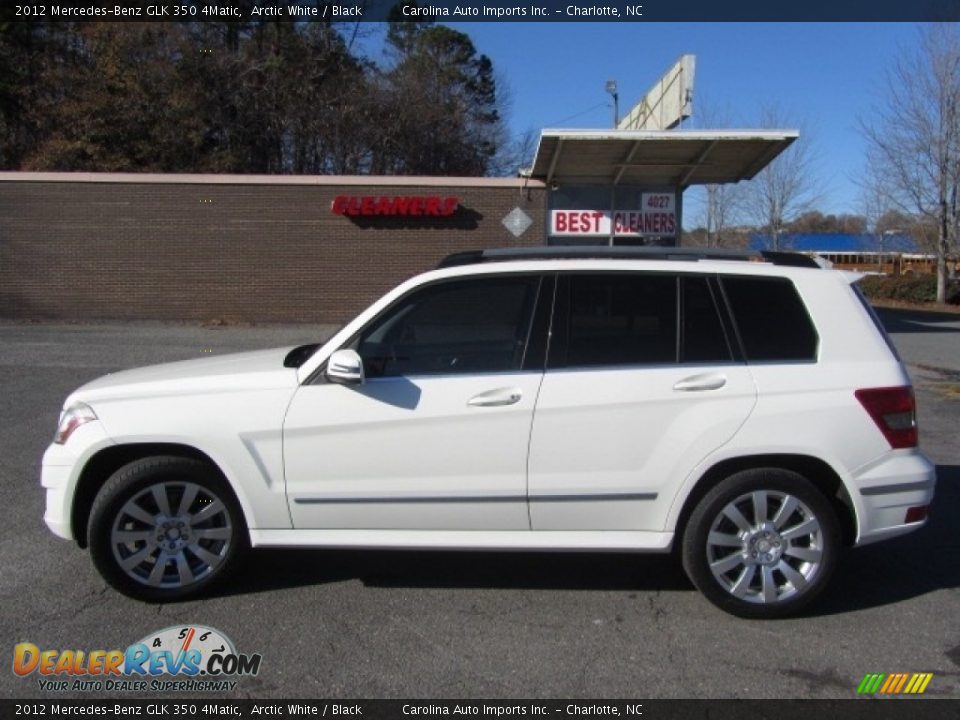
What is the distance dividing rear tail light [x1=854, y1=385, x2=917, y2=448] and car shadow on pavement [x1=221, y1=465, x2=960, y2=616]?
928 mm

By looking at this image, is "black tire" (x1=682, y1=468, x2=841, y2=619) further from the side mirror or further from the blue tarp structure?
the blue tarp structure

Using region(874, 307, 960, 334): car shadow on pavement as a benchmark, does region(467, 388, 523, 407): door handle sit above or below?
above

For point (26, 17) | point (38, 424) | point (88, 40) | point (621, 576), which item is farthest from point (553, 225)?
point (26, 17)

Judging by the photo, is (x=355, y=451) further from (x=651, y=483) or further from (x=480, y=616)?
(x=651, y=483)

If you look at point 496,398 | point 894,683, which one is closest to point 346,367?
point 496,398

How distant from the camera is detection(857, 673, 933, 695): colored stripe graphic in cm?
354

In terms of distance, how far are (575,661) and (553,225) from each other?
642 inches

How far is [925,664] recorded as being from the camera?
3.75 m

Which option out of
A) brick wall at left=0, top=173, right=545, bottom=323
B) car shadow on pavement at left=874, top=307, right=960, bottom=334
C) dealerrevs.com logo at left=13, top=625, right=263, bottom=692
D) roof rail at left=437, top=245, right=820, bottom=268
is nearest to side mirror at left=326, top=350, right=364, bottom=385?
roof rail at left=437, top=245, right=820, bottom=268

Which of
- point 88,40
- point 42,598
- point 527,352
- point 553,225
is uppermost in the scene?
point 88,40

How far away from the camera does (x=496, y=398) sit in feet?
13.5

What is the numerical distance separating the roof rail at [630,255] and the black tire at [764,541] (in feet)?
3.88

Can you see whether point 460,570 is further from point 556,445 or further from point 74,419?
point 74,419

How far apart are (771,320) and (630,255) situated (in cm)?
80
